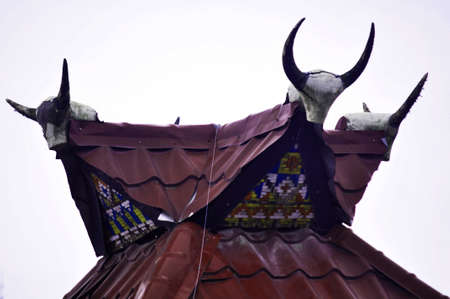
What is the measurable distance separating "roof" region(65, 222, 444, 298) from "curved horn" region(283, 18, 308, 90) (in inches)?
52.9

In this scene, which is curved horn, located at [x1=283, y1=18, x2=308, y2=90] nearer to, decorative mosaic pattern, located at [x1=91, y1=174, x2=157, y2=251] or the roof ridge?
the roof ridge

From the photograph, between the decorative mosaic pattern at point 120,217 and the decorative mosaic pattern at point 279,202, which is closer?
the decorative mosaic pattern at point 279,202

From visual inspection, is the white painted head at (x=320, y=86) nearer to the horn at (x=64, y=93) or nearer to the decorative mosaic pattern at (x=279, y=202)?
the decorative mosaic pattern at (x=279, y=202)

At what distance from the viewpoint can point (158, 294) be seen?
4023 millimetres

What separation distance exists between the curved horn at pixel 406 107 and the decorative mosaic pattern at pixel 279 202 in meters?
1.18

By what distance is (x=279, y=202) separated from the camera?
4.98 m

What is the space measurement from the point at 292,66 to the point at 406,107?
5.21 feet

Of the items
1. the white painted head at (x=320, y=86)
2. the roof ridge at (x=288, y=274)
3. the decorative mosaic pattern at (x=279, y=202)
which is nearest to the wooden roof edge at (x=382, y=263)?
the roof ridge at (x=288, y=274)

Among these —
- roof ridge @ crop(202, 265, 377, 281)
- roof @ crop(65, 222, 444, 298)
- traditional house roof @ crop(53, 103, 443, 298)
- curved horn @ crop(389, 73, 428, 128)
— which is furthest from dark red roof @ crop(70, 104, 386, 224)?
roof ridge @ crop(202, 265, 377, 281)

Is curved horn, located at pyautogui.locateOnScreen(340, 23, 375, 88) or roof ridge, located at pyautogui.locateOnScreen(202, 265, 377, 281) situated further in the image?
roof ridge, located at pyautogui.locateOnScreen(202, 265, 377, 281)

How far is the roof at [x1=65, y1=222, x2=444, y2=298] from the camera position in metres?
4.27

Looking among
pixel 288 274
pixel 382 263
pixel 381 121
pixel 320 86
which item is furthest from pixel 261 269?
pixel 381 121

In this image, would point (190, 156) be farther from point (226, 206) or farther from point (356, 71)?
point (356, 71)

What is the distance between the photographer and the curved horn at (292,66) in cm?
394
